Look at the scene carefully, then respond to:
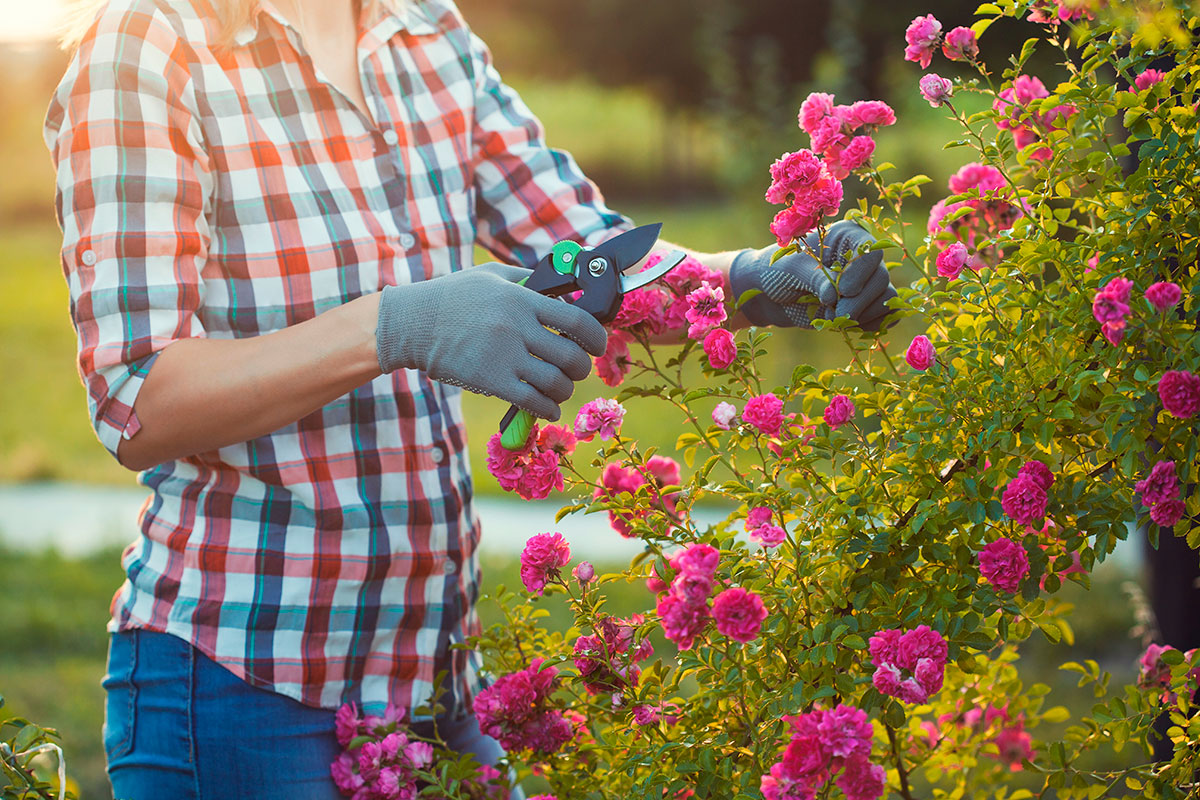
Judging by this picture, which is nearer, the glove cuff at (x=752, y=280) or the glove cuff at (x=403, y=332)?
the glove cuff at (x=403, y=332)

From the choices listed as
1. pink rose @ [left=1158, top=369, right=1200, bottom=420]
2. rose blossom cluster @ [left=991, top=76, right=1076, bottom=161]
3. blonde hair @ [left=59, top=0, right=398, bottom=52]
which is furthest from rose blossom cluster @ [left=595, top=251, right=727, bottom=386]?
blonde hair @ [left=59, top=0, right=398, bottom=52]

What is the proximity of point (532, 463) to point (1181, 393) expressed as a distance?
76 centimetres

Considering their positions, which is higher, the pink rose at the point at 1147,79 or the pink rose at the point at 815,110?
the pink rose at the point at 815,110

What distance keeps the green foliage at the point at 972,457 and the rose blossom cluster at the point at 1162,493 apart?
0.02 m

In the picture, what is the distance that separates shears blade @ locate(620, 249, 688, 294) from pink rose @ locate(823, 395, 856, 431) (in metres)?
0.26

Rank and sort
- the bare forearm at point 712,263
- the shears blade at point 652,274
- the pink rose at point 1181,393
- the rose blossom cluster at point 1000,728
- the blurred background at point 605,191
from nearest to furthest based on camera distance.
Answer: the pink rose at point 1181,393
the shears blade at point 652,274
the bare forearm at point 712,263
the rose blossom cluster at point 1000,728
the blurred background at point 605,191

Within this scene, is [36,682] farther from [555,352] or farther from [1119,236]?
[1119,236]

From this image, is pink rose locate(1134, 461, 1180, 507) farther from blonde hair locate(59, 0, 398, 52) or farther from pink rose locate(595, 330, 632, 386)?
blonde hair locate(59, 0, 398, 52)

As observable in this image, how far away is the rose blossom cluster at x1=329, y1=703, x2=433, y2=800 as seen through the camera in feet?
4.96

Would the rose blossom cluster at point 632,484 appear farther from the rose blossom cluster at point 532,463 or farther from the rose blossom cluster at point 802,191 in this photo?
the rose blossom cluster at point 802,191

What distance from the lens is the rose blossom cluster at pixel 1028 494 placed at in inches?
49.8

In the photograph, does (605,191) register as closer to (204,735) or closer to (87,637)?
(87,637)

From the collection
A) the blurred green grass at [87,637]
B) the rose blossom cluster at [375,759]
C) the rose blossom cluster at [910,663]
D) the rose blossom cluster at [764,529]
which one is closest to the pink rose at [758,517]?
the rose blossom cluster at [764,529]

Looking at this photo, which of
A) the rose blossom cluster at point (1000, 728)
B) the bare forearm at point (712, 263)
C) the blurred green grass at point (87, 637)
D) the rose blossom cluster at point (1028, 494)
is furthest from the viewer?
the blurred green grass at point (87, 637)
